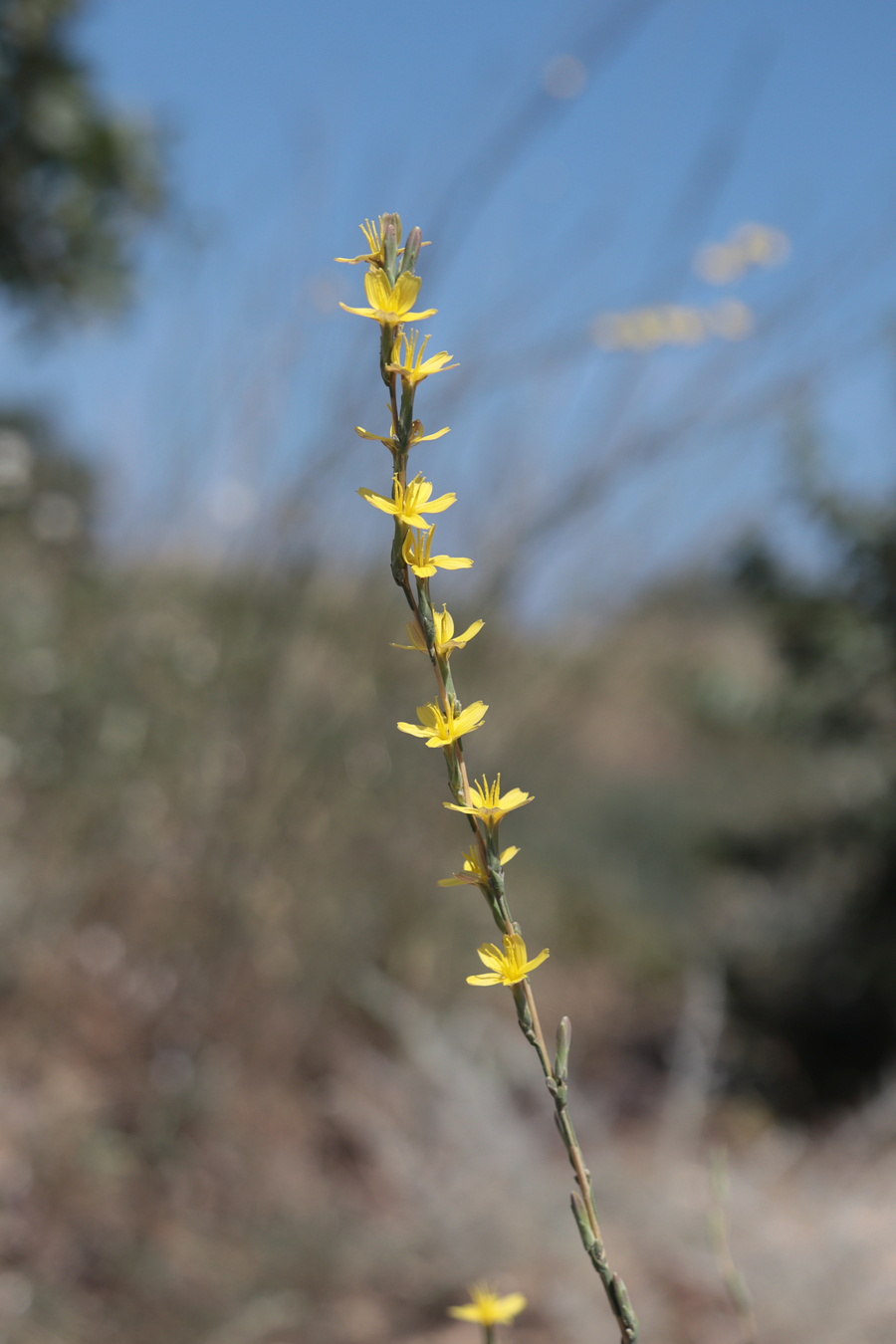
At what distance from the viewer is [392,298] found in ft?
1.43

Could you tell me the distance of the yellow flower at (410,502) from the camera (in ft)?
1.40

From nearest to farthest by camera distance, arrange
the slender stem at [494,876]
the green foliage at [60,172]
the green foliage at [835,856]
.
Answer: the slender stem at [494,876], the green foliage at [835,856], the green foliage at [60,172]

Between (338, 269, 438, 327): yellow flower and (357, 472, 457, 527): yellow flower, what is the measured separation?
65 mm

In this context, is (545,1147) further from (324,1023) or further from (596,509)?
(596,509)

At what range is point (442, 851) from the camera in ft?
9.00

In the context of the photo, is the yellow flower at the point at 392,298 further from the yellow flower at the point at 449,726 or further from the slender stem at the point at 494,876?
the yellow flower at the point at 449,726

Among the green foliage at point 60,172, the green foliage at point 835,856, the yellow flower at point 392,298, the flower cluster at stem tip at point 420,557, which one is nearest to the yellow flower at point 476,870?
the flower cluster at stem tip at point 420,557

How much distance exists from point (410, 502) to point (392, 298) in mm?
85

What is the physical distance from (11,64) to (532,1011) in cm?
621

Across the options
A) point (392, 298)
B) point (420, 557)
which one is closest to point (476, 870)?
point (420, 557)

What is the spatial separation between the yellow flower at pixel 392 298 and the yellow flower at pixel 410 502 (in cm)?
7

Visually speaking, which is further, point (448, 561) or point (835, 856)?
point (835, 856)

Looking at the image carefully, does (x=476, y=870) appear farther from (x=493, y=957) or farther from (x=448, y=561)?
(x=448, y=561)

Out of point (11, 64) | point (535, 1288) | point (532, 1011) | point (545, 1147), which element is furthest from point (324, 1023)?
point (11, 64)
